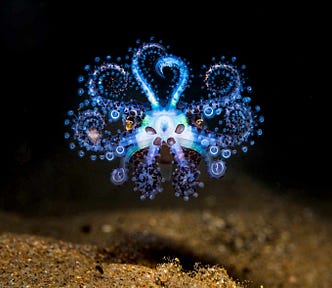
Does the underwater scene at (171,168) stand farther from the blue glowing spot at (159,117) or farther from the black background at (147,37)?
the blue glowing spot at (159,117)

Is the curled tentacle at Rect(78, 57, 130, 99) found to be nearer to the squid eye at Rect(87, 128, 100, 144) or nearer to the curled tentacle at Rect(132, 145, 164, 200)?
the squid eye at Rect(87, 128, 100, 144)

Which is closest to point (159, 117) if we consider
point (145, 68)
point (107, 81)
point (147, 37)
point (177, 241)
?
point (145, 68)

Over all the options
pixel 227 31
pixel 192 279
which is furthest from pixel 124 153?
pixel 227 31

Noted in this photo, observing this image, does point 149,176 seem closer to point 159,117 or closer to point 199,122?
point 159,117

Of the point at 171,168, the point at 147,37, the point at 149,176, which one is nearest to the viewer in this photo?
the point at 149,176

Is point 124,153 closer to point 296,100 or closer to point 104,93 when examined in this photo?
point 104,93
